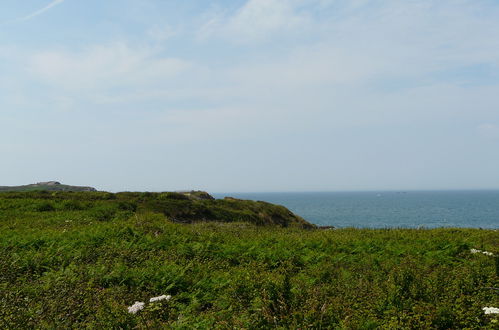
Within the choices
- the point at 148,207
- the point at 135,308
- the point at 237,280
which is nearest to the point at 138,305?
the point at 135,308

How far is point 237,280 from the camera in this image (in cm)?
848

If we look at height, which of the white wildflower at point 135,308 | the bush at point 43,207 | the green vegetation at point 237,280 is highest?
the bush at point 43,207

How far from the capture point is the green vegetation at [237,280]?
670 cm

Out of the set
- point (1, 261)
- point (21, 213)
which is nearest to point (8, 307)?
point (1, 261)

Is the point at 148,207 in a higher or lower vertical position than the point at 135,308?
higher

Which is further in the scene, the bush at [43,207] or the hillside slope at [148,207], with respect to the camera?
the hillside slope at [148,207]

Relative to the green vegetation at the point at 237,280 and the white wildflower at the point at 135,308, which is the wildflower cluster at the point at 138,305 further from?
the green vegetation at the point at 237,280

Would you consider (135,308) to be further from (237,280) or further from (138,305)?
(237,280)

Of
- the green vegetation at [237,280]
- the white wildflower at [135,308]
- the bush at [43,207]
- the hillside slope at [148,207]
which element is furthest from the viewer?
the hillside slope at [148,207]

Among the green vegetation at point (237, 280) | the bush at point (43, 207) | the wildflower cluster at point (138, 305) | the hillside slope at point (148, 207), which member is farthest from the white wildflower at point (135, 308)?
the bush at point (43, 207)

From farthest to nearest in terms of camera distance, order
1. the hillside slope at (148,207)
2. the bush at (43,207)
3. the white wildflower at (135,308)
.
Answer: the hillside slope at (148,207) < the bush at (43,207) < the white wildflower at (135,308)

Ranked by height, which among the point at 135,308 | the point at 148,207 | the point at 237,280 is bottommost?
the point at 135,308

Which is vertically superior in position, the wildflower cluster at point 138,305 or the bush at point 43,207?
the bush at point 43,207

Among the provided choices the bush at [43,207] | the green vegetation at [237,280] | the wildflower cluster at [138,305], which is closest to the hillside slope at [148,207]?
the bush at [43,207]
